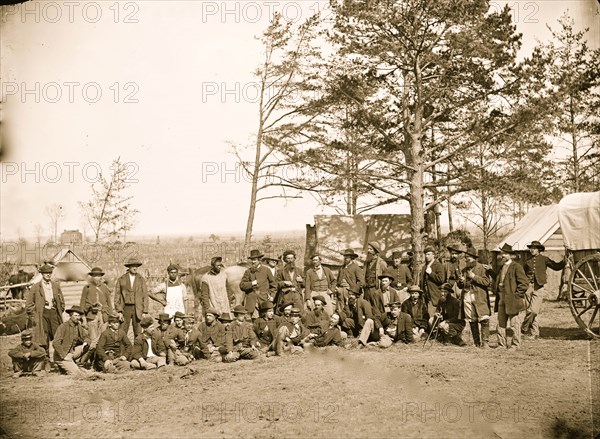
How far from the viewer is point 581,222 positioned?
10.8 metres

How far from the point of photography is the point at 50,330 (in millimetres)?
11141

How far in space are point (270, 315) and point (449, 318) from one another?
134 inches

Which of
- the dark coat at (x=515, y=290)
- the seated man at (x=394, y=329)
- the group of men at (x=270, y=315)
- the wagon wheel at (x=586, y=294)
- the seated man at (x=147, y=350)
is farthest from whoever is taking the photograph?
the seated man at (x=394, y=329)

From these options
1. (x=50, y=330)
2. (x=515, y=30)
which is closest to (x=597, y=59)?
(x=515, y=30)

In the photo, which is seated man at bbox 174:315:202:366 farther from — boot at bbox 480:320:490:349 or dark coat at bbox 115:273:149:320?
boot at bbox 480:320:490:349

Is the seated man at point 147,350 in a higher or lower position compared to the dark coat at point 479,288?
lower

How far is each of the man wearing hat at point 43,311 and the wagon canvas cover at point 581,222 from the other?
31.0ft

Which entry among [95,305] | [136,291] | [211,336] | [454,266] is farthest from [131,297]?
[454,266]

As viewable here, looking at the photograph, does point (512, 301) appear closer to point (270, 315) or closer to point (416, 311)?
point (416, 311)

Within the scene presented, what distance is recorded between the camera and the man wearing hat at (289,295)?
470 inches

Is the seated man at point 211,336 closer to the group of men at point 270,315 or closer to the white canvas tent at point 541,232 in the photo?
the group of men at point 270,315

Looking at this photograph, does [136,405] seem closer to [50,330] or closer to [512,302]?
[50,330]

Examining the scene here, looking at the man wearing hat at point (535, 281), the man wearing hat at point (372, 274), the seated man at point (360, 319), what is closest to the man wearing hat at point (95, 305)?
the seated man at point (360, 319)

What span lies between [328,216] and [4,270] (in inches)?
429
